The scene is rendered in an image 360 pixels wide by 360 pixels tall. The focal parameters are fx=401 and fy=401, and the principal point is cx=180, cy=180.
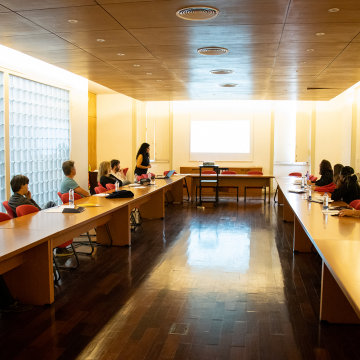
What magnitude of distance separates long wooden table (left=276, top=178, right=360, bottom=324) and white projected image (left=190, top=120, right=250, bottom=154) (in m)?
9.71

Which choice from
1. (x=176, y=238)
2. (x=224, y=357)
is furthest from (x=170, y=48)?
(x=224, y=357)

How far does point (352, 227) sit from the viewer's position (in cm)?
404

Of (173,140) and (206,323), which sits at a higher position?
(173,140)

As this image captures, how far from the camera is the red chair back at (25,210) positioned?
4.59 metres

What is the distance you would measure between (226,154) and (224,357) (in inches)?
477

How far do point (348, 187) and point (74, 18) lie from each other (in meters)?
4.25

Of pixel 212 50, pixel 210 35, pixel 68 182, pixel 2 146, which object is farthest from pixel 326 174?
pixel 2 146

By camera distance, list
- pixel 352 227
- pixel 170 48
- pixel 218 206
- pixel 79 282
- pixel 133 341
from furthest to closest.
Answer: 1. pixel 218 206
2. pixel 170 48
3. pixel 79 282
4. pixel 352 227
5. pixel 133 341

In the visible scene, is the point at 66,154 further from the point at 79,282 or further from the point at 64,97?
the point at 79,282

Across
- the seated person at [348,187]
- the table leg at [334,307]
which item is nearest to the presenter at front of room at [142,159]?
the seated person at [348,187]

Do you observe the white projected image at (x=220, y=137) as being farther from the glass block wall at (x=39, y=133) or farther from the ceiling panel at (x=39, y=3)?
the ceiling panel at (x=39, y=3)

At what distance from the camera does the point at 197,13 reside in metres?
4.28

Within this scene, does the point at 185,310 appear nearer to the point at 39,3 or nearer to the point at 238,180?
the point at 39,3

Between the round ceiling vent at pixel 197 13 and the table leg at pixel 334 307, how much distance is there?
9.12 ft
